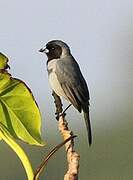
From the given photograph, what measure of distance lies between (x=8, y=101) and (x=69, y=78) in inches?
9.3

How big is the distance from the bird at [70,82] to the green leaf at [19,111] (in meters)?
0.12

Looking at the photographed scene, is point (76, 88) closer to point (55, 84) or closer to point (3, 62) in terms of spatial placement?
point (55, 84)

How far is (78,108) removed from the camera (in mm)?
854

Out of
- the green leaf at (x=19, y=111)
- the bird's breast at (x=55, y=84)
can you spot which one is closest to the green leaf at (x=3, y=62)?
the green leaf at (x=19, y=111)

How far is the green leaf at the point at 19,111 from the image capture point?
1.82 ft

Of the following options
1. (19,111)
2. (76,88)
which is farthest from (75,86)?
(19,111)

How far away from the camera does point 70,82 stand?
78cm

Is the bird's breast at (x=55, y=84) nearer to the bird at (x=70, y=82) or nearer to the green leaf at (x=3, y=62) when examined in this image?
the bird at (x=70, y=82)

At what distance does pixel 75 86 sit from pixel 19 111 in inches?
8.6

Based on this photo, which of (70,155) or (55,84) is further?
(55,84)

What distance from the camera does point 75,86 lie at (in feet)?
2.54

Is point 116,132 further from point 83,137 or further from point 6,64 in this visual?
point 6,64

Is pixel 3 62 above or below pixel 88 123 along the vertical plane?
above

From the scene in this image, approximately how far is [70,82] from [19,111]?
9.0 inches
